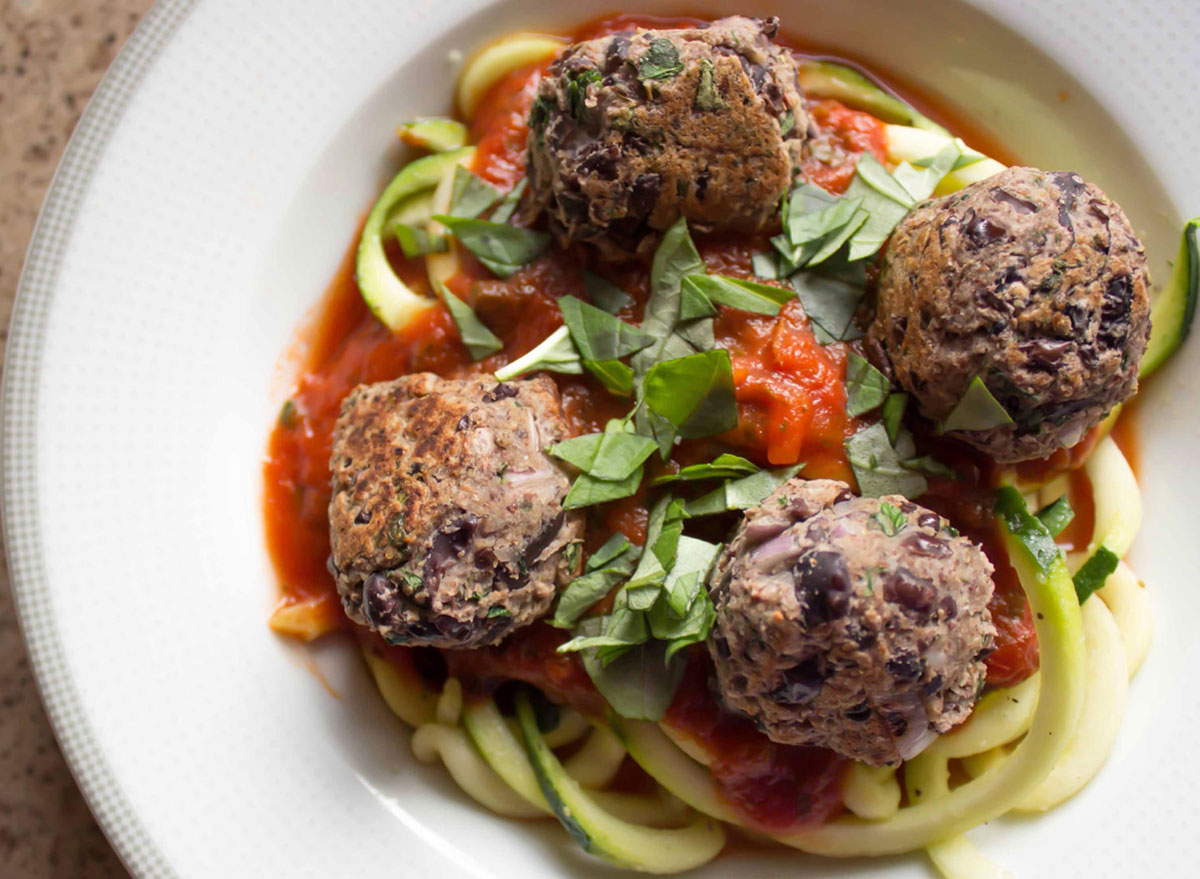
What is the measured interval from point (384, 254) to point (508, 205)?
28.4 inches

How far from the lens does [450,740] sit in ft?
13.1

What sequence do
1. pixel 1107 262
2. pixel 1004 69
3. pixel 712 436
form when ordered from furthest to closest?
1. pixel 1004 69
2. pixel 712 436
3. pixel 1107 262

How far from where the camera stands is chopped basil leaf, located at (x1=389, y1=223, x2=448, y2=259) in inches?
168

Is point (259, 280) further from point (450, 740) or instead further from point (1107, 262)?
point (1107, 262)

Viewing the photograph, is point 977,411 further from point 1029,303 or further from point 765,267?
point 765,267

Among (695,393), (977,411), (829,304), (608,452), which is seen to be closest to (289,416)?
(608,452)

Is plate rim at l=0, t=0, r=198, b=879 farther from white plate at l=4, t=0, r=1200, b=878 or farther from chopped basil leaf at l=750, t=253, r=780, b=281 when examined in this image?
chopped basil leaf at l=750, t=253, r=780, b=281

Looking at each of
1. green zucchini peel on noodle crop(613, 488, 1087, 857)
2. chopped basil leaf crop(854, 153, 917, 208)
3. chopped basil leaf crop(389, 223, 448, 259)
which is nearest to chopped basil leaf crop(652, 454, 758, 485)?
green zucchini peel on noodle crop(613, 488, 1087, 857)

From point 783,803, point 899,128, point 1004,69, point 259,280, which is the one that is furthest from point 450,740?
point 1004,69

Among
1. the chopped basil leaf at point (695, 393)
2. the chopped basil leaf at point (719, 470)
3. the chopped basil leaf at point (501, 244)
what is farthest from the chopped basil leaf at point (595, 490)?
the chopped basil leaf at point (501, 244)

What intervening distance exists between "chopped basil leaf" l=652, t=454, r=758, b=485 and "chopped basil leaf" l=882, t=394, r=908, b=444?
20.1 inches

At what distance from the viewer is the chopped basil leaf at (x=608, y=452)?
3426 millimetres

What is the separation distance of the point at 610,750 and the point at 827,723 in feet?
4.04

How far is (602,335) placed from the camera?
3.71 metres
